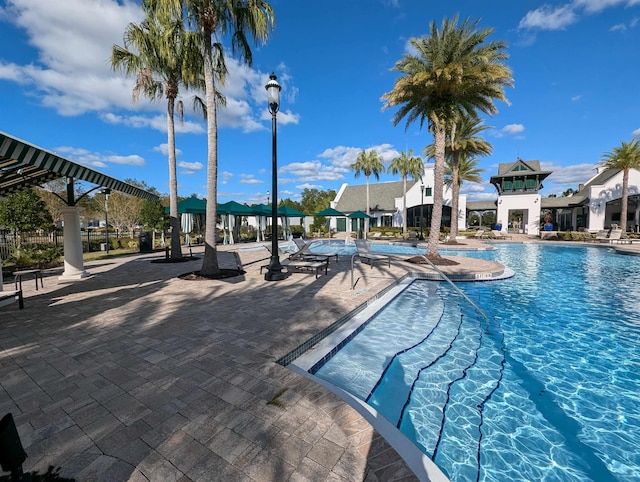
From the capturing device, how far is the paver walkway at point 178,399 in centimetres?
223

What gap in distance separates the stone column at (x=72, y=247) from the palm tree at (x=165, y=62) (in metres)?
4.20

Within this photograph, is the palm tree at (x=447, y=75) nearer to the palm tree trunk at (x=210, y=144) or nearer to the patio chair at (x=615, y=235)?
the palm tree trunk at (x=210, y=144)

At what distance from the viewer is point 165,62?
11422 millimetres

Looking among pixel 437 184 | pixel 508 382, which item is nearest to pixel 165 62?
pixel 437 184

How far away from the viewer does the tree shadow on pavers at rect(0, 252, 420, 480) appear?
242 centimetres

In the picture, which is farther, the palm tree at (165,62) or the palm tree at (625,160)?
the palm tree at (625,160)

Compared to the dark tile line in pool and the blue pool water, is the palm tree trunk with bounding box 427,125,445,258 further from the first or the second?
the blue pool water

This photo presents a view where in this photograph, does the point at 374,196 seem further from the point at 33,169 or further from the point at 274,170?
the point at 33,169

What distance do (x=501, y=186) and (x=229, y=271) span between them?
1492 inches

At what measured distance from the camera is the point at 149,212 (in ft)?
75.7

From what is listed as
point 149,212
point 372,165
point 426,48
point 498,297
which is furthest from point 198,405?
point 372,165

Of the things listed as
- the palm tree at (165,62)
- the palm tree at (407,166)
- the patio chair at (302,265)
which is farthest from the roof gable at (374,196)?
the palm tree at (165,62)

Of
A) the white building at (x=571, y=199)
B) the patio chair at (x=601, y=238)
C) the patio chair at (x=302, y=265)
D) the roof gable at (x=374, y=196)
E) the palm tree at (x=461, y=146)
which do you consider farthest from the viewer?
the roof gable at (x=374, y=196)

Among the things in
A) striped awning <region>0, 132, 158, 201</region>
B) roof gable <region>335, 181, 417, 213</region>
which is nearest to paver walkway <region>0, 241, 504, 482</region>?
striped awning <region>0, 132, 158, 201</region>
